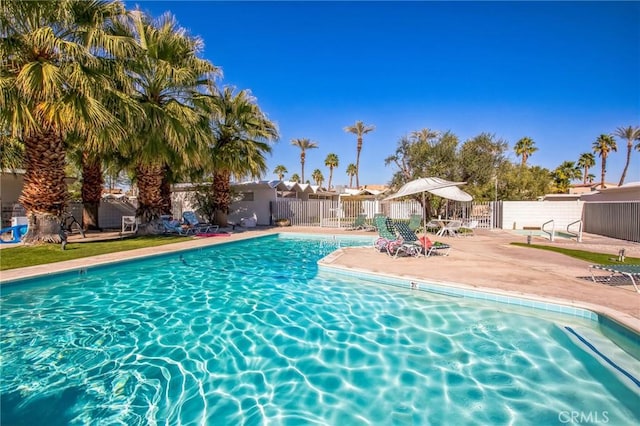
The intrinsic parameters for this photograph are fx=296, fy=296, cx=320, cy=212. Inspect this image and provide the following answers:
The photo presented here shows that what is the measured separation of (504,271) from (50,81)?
13132 mm

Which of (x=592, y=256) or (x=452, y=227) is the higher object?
(x=452, y=227)

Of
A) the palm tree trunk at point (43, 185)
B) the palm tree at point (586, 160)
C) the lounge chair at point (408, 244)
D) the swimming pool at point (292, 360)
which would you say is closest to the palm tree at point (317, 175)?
the palm tree at point (586, 160)

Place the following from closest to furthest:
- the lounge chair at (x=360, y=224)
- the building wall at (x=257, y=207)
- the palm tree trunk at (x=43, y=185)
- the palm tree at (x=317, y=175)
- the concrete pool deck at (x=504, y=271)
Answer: the concrete pool deck at (x=504, y=271) → the palm tree trunk at (x=43, y=185) → the lounge chair at (x=360, y=224) → the building wall at (x=257, y=207) → the palm tree at (x=317, y=175)

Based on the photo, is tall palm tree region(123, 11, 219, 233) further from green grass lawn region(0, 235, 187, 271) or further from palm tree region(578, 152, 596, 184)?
palm tree region(578, 152, 596, 184)

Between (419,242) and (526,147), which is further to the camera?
(526,147)

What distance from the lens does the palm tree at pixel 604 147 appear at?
41.5m

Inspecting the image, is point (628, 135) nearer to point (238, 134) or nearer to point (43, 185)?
point (238, 134)

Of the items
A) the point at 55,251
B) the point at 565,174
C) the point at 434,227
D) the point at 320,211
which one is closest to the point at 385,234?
the point at 434,227

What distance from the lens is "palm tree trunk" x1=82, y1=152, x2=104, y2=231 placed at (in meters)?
15.9

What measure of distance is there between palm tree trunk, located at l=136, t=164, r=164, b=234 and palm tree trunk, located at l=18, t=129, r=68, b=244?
3.40m

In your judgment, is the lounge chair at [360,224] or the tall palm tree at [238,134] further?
the lounge chair at [360,224]

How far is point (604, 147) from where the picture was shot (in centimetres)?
4194

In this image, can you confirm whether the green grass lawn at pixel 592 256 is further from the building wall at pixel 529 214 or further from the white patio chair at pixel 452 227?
the building wall at pixel 529 214

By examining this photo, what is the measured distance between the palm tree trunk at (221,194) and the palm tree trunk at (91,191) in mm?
5999
